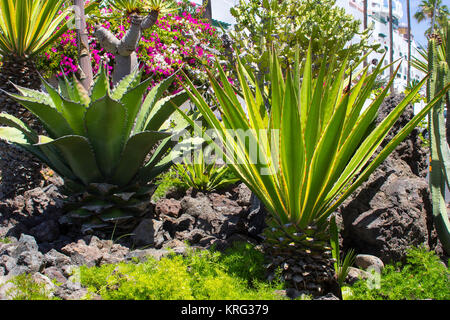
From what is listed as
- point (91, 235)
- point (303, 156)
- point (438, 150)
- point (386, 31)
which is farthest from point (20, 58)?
point (386, 31)

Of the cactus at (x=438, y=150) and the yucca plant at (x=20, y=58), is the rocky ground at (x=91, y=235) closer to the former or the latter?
the yucca plant at (x=20, y=58)

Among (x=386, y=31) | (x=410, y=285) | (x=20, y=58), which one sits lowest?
(x=410, y=285)

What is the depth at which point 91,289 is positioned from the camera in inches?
64.0

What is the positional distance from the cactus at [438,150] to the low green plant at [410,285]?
1.78 feet

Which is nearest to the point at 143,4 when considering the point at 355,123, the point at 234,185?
the point at 234,185

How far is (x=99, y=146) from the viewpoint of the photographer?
7.81 feet

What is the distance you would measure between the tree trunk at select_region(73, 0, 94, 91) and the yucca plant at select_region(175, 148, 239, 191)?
1172mm

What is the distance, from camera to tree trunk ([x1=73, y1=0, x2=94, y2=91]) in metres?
3.35

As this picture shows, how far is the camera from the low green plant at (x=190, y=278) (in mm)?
1514

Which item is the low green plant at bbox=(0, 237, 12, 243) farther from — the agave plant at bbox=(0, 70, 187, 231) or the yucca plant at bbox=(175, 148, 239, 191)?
the yucca plant at bbox=(175, 148, 239, 191)

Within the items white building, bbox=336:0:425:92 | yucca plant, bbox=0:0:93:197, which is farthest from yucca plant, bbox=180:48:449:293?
white building, bbox=336:0:425:92

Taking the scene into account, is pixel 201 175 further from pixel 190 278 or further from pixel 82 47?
pixel 190 278

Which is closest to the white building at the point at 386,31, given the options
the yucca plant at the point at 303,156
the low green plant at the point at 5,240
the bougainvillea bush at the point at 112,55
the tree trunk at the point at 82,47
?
the bougainvillea bush at the point at 112,55

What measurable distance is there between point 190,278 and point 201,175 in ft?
6.21
